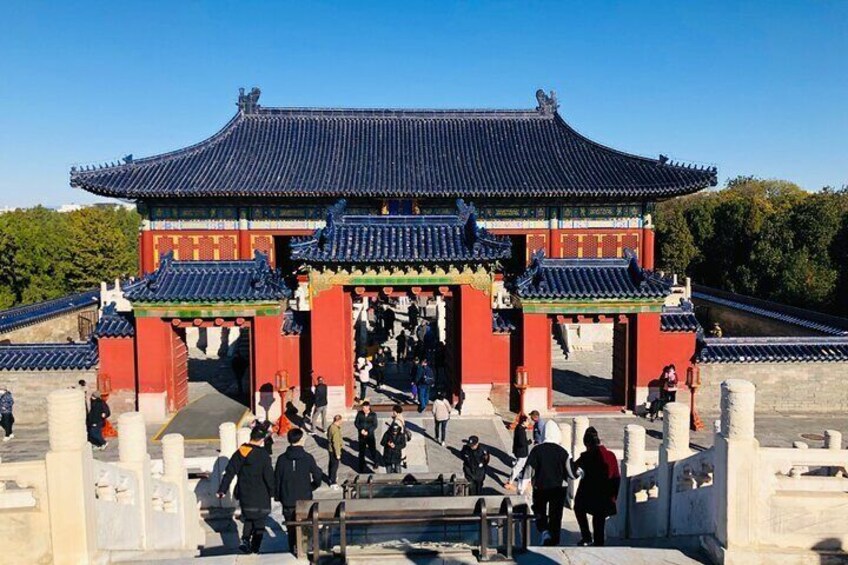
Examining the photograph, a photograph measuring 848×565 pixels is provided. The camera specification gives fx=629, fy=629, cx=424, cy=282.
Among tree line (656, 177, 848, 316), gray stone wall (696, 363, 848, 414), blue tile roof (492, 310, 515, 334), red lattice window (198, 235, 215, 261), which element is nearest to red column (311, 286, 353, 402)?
blue tile roof (492, 310, 515, 334)

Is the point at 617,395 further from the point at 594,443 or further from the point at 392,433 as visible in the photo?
the point at 594,443

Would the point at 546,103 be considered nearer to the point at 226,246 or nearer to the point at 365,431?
the point at 226,246

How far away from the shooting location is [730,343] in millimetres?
17578

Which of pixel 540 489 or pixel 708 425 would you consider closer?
pixel 540 489

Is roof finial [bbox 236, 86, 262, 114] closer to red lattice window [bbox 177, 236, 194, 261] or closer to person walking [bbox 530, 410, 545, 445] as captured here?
red lattice window [bbox 177, 236, 194, 261]

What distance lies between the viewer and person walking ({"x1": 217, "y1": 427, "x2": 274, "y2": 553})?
768cm

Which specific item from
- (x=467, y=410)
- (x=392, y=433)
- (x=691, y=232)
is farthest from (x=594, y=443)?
(x=691, y=232)

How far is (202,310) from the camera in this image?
53.3 ft

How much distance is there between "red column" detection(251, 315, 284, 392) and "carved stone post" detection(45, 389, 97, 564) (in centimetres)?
1001

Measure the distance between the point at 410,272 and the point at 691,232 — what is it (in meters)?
32.4

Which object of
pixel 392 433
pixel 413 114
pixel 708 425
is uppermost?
pixel 413 114

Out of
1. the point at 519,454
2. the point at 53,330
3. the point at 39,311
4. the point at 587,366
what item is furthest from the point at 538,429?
the point at 39,311

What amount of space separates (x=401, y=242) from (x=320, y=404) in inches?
186

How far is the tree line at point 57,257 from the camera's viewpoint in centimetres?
3703
